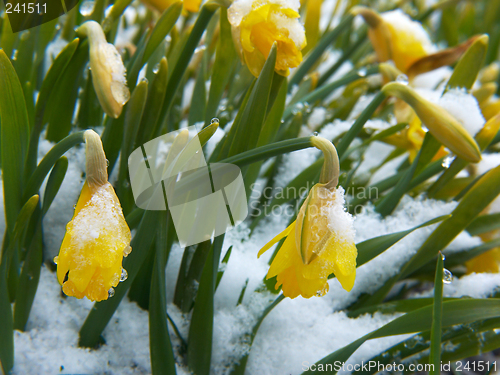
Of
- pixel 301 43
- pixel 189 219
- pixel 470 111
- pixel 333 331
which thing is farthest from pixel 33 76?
pixel 470 111

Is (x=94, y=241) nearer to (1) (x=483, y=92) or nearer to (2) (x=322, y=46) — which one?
(2) (x=322, y=46)

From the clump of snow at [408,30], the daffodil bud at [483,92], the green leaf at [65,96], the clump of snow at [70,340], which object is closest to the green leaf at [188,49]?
the green leaf at [65,96]

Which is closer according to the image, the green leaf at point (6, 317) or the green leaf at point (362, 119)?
the green leaf at point (6, 317)

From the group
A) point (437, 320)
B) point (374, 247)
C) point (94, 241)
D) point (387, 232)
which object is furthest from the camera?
point (387, 232)

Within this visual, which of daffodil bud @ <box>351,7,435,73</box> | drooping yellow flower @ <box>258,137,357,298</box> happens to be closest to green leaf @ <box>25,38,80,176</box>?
drooping yellow flower @ <box>258,137,357,298</box>

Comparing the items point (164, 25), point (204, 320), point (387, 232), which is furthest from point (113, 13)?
point (387, 232)

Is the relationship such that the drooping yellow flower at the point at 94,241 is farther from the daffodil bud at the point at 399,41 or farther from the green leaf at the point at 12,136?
the daffodil bud at the point at 399,41
